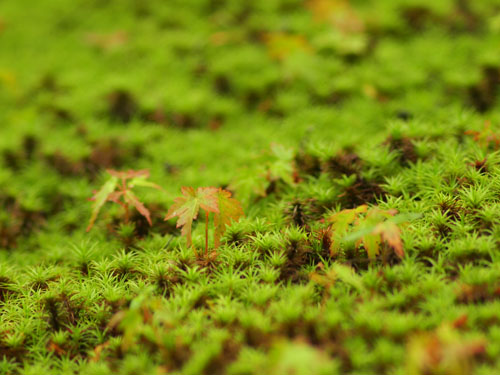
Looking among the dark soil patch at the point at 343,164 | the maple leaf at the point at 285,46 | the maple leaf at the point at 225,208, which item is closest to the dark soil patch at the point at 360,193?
the dark soil patch at the point at 343,164

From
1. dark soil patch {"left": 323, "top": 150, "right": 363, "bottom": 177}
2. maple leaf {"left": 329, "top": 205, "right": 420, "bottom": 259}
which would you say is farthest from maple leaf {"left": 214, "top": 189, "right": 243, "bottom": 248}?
dark soil patch {"left": 323, "top": 150, "right": 363, "bottom": 177}

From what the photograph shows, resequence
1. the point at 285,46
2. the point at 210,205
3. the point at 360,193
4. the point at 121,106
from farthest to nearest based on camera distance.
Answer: the point at 285,46, the point at 121,106, the point at 360,193, the point at 210,205

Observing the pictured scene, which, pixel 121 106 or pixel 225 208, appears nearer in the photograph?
pixel 225 208

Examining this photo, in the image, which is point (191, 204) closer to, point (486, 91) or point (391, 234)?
point (391, 234)

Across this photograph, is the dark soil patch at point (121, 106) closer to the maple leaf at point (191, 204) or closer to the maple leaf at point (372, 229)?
the maple leaf at point (191, 204)

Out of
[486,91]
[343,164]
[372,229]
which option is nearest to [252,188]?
[343,164]

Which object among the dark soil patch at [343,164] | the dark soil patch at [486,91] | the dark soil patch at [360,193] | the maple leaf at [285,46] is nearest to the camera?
the dark soil patch at [360,193]

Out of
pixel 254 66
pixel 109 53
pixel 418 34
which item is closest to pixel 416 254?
pixel 254 66

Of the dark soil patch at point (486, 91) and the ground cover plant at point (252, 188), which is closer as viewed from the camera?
the ground cover plant at point (252, 188)
